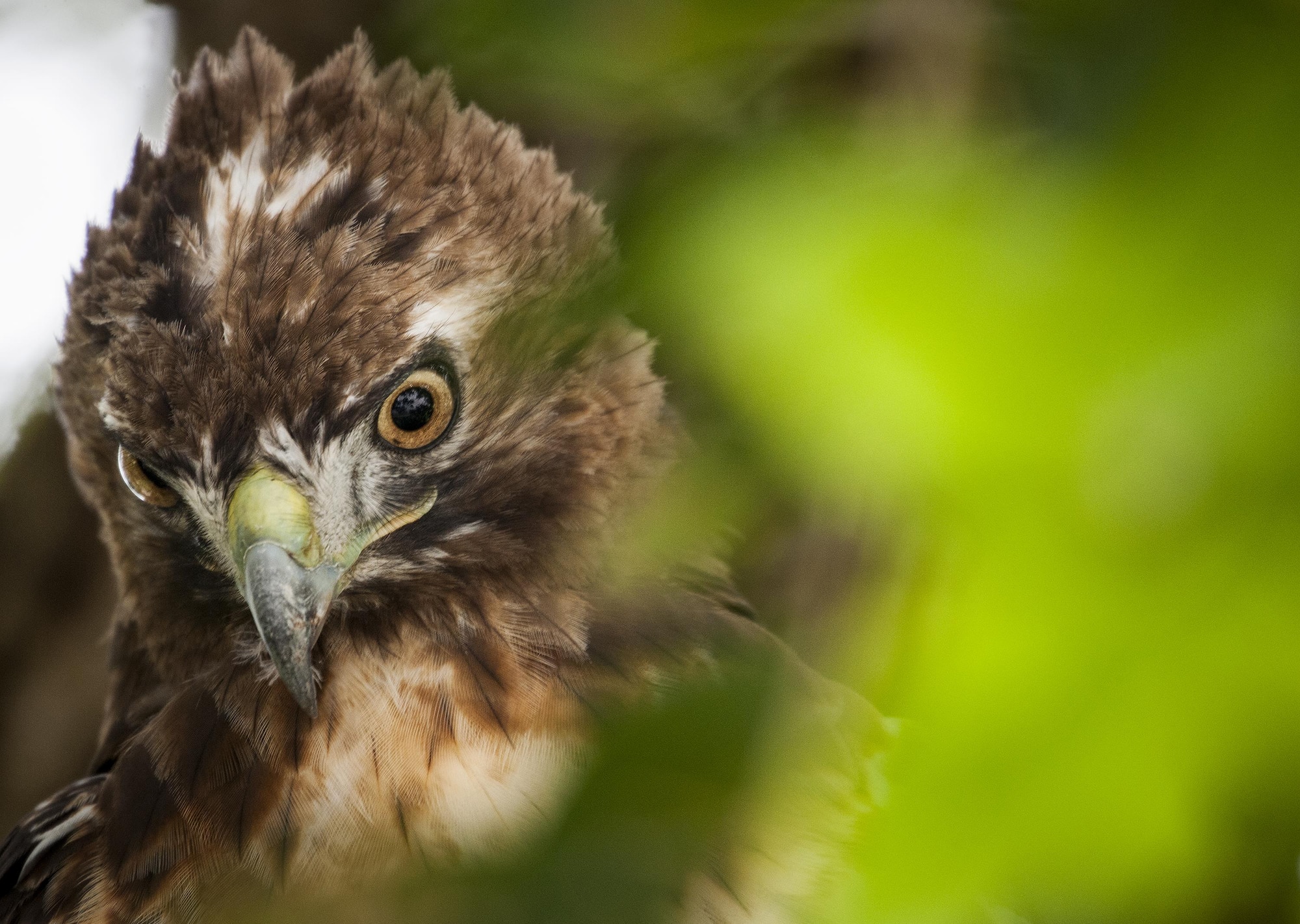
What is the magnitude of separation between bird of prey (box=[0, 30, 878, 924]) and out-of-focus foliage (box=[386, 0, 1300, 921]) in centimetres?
65

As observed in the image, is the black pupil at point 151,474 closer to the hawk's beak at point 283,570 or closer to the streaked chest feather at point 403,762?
the hawk's beak at point 283,570

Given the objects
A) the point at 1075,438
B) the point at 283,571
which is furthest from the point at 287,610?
the point at 1075,438

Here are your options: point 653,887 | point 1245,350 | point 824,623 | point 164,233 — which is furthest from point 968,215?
point 164,233

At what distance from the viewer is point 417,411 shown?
1.13 meters

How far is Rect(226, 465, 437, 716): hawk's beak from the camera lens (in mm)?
984

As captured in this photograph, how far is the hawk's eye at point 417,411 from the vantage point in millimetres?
1106

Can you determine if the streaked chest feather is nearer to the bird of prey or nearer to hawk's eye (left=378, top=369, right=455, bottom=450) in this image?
the bird of prey

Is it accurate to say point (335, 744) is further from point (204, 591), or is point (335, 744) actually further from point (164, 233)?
point (164, 233)

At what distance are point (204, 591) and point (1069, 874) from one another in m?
1.17

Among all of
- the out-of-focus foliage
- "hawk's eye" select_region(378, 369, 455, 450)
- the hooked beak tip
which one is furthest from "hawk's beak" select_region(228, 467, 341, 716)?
the out-of-focus foliage

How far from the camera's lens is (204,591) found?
1251 mm

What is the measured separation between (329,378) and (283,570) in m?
0.18

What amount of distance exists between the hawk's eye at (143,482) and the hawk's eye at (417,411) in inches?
9.4

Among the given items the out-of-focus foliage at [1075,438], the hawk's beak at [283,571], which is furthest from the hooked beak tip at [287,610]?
the out-of-focus foliage at [1075,438]
